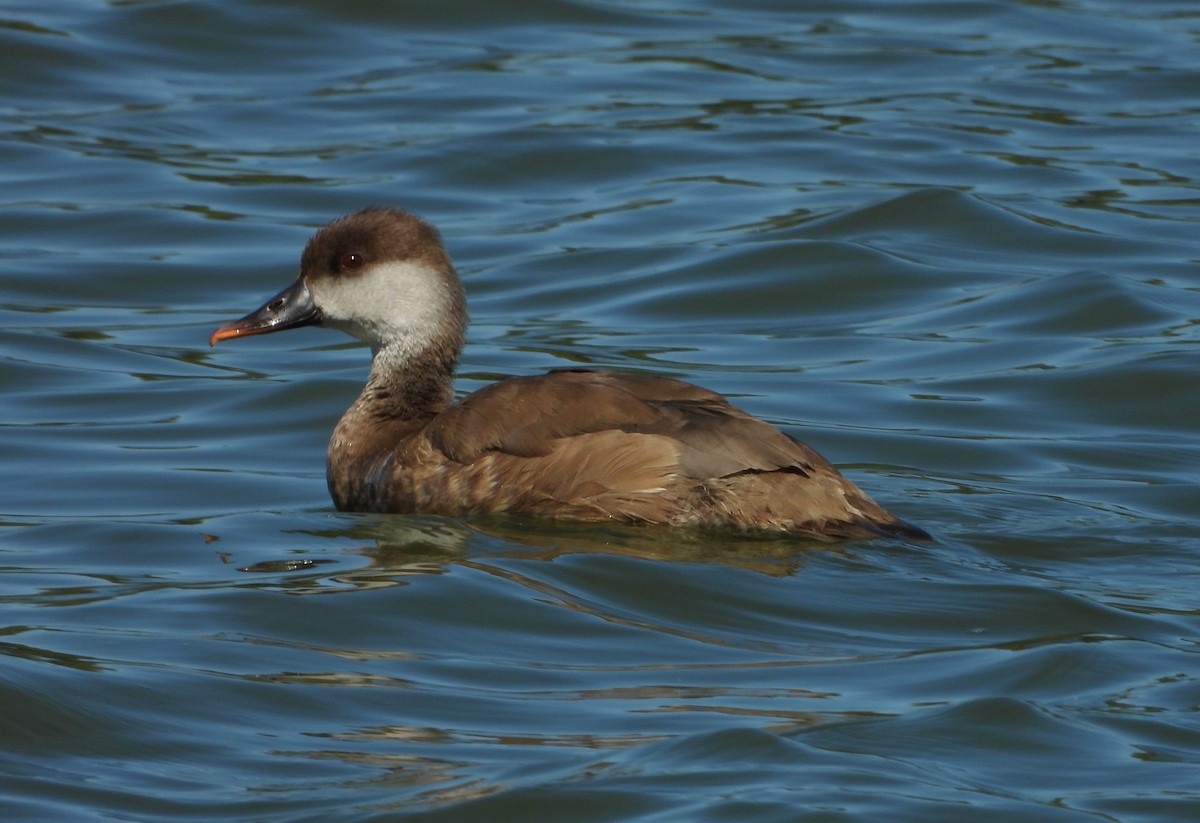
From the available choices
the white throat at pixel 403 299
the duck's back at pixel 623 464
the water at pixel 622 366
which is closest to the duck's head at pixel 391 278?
the white throat at pixel 403 299

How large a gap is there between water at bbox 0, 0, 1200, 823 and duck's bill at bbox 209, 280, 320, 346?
654mm

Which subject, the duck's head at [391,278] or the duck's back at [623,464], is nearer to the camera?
the duck's back at [623,464]

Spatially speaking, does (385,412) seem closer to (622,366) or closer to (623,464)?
(623,464)

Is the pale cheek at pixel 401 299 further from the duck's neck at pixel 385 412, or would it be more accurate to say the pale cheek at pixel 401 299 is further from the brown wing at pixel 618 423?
the brown wing at pixel 618 423

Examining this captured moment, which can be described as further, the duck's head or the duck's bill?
the duck's bill

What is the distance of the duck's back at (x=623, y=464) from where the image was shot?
709 centimetres

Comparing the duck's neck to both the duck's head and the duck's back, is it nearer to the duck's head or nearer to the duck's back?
the duck's head

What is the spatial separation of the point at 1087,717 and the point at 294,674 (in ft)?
7.02

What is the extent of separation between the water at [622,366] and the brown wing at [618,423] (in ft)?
0.95

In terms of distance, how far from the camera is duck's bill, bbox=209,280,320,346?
8.49 m

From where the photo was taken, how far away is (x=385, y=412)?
8320mm

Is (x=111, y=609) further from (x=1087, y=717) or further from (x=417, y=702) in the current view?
(x=1087, y=717)

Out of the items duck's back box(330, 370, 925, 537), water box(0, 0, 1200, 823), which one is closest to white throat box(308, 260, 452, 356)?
duck's back box(330, 370, 925, 537)

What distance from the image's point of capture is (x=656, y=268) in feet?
40.4
